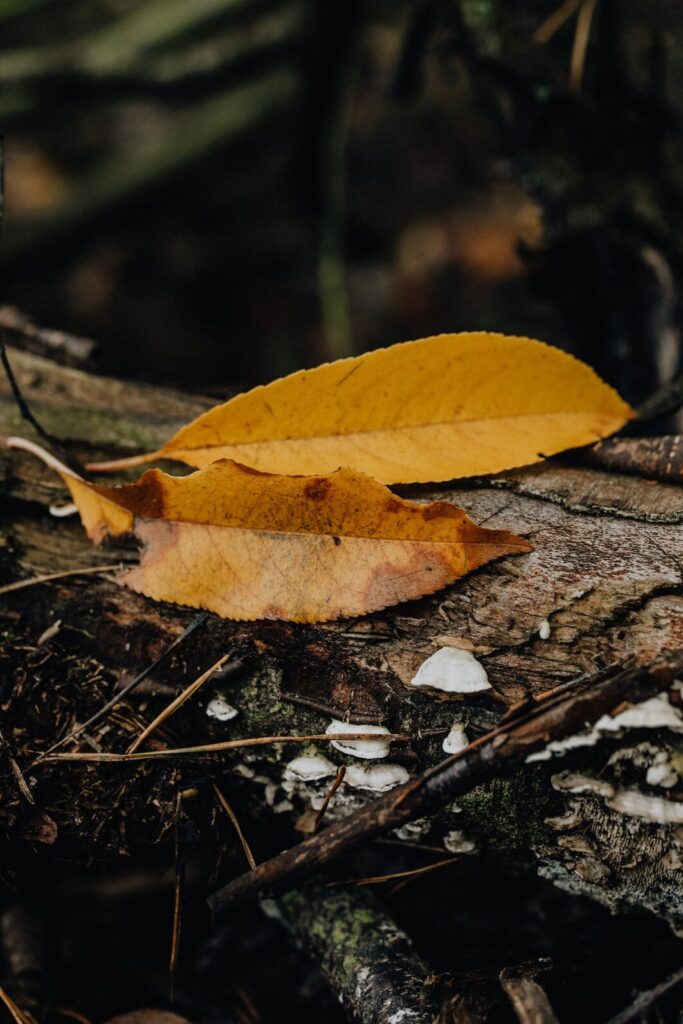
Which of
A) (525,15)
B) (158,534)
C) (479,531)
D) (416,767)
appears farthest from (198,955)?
(525,15)

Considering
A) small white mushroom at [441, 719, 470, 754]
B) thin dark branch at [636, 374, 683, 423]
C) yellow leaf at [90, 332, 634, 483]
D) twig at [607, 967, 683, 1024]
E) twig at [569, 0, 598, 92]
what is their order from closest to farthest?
twig at [607, 967, 683, 1024], small white mushroom at [441, 719, 470, 754], yellow leaf at [90, 332, 634, 483], thin dark branch at [636, 374, 683, 423], twig at [569, 0, 598, 92]

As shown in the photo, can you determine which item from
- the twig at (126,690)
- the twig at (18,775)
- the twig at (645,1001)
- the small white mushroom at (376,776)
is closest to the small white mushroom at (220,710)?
the twig at (126,690)

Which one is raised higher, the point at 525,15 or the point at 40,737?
the point at 525,15

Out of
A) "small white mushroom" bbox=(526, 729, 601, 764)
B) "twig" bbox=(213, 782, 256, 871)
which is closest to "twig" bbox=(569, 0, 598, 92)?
"small white mushroom" bbox=(526, 729, 601, 764)

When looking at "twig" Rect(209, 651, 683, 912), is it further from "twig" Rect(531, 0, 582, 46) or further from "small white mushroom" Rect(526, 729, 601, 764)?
"twig" Rect(531, 0, 582, 46)

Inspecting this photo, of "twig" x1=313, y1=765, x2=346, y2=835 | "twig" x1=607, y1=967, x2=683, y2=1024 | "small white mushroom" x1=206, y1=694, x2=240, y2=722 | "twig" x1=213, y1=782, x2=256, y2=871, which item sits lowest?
"twig" x1=607, y1=967, x2=683, y2=1024

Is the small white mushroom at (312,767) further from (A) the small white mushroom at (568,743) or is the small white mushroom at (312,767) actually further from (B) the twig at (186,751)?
(A) the small white mushroom at (568,743)

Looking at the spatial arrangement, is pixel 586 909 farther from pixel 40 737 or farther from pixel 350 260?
pixel 350 260
